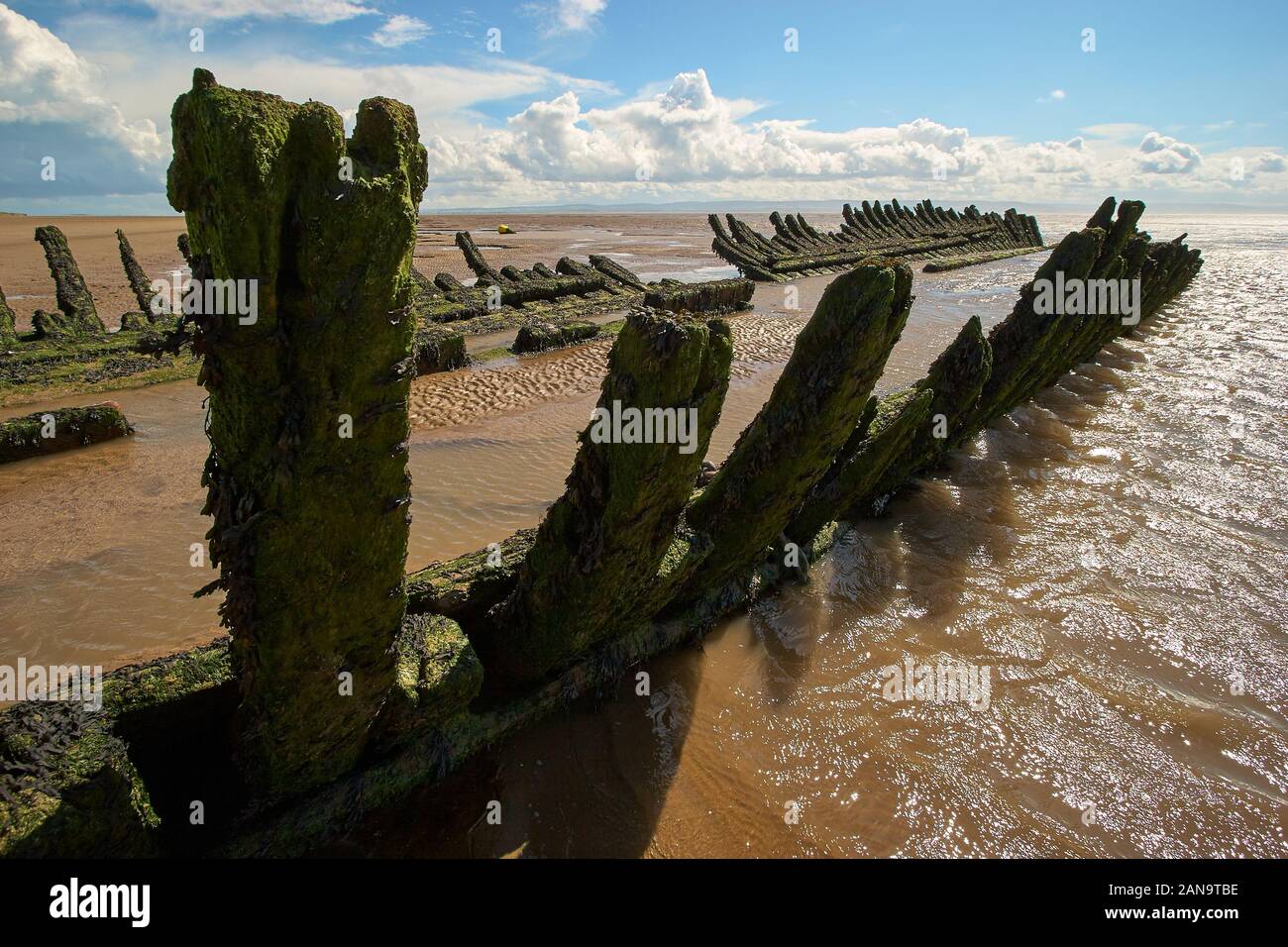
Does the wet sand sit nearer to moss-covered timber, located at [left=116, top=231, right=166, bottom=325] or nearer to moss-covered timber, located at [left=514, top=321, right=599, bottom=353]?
moss-covered timber, located at [left=116, top=231, right=166, bottom=325]

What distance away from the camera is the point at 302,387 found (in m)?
2.34

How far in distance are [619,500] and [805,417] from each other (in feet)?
6.42

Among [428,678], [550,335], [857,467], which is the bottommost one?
[428,678]

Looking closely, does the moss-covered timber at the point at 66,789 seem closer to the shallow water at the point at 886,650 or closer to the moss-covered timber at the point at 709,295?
the shallow water at the point at 886,650

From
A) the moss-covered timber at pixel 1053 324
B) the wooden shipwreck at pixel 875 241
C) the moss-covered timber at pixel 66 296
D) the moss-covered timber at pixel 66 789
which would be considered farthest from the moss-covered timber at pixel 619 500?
the wooden shipwreck at pixel 875 241

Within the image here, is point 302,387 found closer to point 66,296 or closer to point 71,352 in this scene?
point 71,352

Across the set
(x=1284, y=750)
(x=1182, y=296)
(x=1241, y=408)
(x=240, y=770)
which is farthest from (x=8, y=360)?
(x=1182, y=296)

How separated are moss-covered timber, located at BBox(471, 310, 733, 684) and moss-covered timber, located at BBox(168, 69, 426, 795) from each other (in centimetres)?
107

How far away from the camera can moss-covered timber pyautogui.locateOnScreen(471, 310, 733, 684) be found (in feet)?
10.9

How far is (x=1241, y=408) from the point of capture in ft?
44.4

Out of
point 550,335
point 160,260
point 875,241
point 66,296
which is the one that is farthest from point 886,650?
point 160,260

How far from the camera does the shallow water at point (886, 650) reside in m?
4.24

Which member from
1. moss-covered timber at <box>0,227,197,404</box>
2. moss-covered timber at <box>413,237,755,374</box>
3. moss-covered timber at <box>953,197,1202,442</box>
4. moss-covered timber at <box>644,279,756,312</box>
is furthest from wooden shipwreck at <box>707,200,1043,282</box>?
moss-covered timber at <box>0,227,197,404</box>
